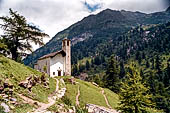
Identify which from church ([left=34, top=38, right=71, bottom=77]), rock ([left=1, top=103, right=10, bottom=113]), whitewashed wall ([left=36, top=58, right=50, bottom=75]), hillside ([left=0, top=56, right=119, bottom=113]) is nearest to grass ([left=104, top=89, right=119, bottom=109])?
hillside ([left=0, top=56, right=119, bottom=113])

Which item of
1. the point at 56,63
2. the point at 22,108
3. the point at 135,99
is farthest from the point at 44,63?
the point at 135,99

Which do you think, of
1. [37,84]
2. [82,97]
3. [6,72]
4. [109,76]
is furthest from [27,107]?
[109,76]

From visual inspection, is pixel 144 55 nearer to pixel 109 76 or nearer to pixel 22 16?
pixel 109 76

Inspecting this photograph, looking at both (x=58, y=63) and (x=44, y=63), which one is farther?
(x=44, y=63)

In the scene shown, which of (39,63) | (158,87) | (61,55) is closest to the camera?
(61,55)

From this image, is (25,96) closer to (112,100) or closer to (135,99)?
(135,99)

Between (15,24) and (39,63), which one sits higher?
(15,24)

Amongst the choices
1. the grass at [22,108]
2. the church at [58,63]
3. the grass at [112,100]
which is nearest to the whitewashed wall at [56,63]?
the church at [58,63]

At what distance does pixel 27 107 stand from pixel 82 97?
1638cm

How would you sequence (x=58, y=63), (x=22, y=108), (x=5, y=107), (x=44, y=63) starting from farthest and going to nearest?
(x=44, y=63), (x=58, y=63), (x=22, y=108), (x=5, y=107)

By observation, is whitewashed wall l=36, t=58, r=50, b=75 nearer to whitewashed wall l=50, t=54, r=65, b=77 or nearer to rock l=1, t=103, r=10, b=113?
whitewashed wall l=50, t=54, r=65, b=77

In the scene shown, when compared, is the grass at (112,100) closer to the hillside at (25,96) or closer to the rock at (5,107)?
the hillside at (25,96)

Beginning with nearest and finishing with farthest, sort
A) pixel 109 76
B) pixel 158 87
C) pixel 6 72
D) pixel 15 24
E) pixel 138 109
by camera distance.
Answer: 1. pixel 138 109
2. pixel 6 72
3. pixel 15 24
4. pixel 109 76
5. pixel 158 87

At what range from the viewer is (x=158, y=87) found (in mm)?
75000
